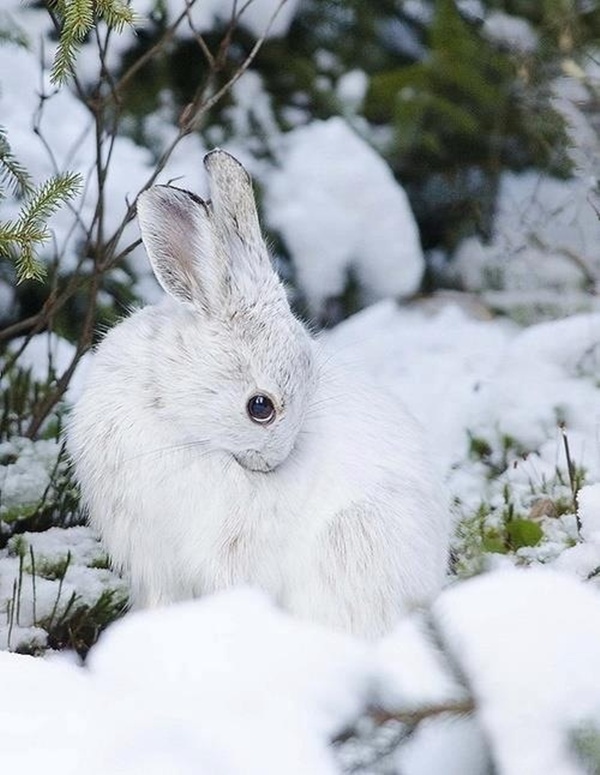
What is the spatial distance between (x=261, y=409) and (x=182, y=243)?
34 centimetres

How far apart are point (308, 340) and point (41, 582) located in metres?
0.85

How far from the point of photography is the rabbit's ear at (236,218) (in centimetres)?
245

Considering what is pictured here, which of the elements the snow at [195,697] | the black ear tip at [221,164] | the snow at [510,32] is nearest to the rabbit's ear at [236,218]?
the black ear tip at [221,164]

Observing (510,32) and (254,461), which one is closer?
(254,461)

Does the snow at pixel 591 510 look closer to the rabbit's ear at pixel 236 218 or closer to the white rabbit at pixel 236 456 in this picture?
the white rabbit at pixel 236 456

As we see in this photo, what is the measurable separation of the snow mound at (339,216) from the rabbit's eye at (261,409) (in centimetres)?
248

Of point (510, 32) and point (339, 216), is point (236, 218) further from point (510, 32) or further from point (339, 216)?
point (510, 32)

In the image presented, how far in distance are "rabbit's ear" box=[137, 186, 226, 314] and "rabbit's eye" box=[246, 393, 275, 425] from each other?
21cm

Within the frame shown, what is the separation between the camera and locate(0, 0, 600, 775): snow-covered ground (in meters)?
1.29

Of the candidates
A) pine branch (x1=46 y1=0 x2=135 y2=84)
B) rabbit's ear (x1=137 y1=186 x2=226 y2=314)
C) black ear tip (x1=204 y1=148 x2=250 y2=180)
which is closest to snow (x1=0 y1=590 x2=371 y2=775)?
rabbit's ear (x1=137 y1=186 x2=226 y2=314)

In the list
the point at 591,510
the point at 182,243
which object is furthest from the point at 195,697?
the point at 591,510

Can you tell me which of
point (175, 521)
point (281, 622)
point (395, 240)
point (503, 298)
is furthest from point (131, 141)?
point (281, 622)

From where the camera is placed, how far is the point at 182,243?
2441 millimetres

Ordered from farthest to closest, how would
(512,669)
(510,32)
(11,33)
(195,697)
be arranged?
(510,32) → (11,33) → (195,697) → (512,669)
